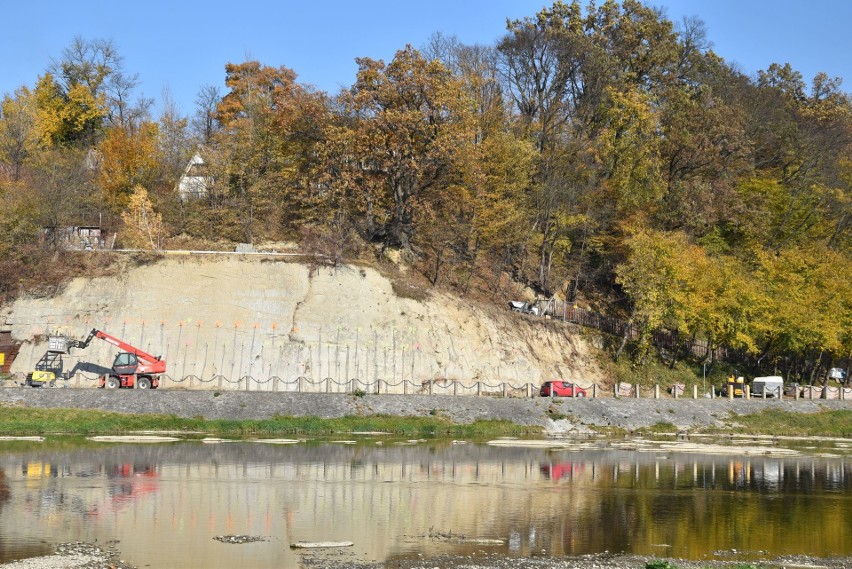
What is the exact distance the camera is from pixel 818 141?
315 ft

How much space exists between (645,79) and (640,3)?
28.6 feet

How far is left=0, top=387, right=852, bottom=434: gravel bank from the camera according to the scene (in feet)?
177

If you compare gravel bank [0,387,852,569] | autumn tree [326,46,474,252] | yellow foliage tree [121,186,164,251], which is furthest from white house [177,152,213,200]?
gravel bank [0,387,852,569]

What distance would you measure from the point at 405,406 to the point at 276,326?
14.2m

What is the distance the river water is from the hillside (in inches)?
723

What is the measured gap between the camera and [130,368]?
197 feet

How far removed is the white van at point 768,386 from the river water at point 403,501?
29509 millimetres

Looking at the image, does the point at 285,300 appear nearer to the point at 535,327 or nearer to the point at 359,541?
the point at 535,327

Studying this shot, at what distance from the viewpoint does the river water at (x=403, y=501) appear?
26.5 m

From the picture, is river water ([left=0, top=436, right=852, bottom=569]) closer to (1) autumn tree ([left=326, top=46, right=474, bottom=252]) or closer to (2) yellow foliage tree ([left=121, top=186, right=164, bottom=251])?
(2) yellow foliage tree ([left=121, top=186, right=164, bottom=251])

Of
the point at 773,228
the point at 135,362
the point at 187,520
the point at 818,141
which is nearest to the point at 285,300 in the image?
the point at 135,362

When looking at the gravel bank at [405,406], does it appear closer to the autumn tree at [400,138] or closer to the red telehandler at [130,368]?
the red telehandler at [130,368]

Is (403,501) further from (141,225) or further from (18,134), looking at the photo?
(18,134)

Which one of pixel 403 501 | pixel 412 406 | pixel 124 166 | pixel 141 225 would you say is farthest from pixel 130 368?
pixel 403 501
